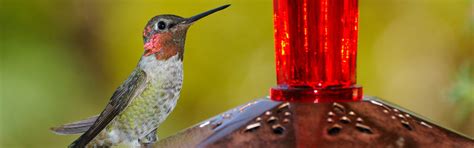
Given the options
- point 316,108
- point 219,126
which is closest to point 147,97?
point 219,126

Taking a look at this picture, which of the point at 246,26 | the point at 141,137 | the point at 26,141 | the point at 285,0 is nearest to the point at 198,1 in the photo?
the point at 246,26

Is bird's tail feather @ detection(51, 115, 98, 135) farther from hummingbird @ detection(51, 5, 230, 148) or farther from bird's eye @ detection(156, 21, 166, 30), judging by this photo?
bird's eye @ detection(156, 21, 166, 30)

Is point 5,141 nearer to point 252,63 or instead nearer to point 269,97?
point 252,63

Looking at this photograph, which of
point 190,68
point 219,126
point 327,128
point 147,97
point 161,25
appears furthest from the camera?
point 190,68

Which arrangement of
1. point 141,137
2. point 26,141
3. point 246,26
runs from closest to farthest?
point 141,137, point 246,26, point 26,141

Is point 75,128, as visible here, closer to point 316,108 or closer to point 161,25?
point 161,25

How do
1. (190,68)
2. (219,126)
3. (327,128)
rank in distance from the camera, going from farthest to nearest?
(190,68), (219,126), (327,128)

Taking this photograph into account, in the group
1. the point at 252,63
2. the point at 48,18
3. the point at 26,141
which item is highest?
the point at 48,18
